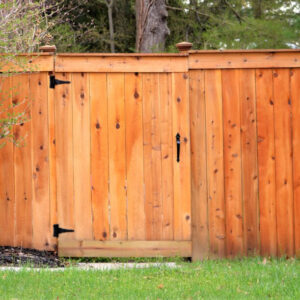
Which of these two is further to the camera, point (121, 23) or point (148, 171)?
point (121, 23)

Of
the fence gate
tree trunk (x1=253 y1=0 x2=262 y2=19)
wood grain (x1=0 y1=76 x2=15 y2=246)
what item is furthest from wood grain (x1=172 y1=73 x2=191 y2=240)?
tree trunk (x1=253 y1=0 x2=262 y2=19)

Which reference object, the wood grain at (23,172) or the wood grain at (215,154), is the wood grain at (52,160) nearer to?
the wood grain at (23,172)

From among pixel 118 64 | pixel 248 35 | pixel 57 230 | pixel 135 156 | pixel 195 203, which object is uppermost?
pixel 248 35

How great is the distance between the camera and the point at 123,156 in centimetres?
621

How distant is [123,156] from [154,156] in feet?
1.05

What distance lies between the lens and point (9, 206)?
6.22 m

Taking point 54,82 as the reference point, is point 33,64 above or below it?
above

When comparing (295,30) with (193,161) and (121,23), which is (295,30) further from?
(193,161)

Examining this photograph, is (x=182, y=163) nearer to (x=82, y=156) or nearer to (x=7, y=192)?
(x=82, y=156)

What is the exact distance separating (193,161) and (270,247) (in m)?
1.20

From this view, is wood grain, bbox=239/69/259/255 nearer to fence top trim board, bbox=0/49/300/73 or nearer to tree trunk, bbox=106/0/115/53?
fence top trim board, bbox=0/49/300/73

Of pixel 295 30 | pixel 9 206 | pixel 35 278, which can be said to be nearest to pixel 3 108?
pixel 9 206

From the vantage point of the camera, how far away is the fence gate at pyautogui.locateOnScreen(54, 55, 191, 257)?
619 centimetres

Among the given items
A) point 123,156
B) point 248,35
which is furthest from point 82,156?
point 248,35
